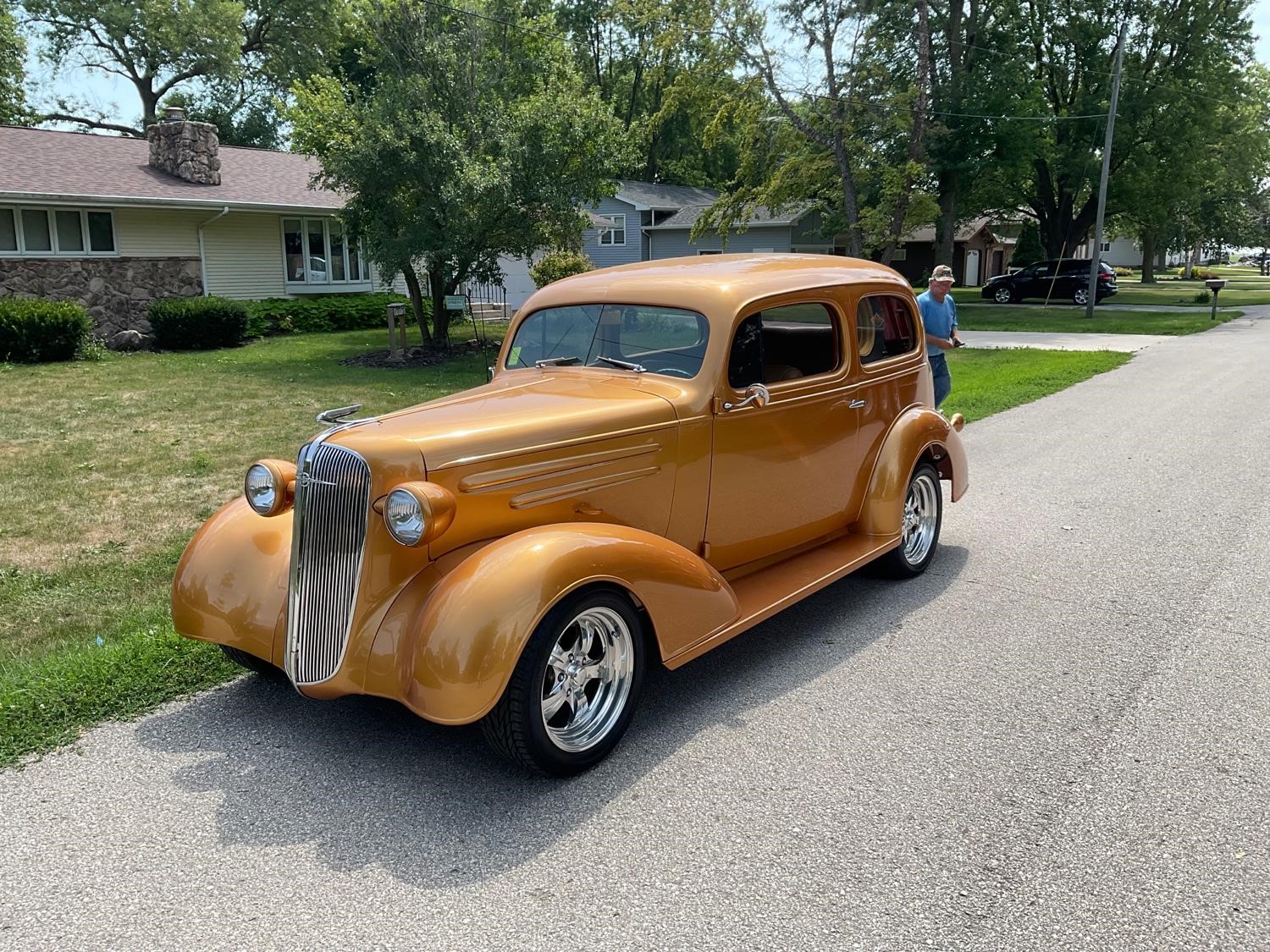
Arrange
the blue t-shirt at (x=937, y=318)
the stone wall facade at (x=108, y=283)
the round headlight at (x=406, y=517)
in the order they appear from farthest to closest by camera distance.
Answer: the stone wall facade at (x=108, y=283)
the blue t-shirt at (x=937, y=318)
the round headlight at (x=406, y=517)

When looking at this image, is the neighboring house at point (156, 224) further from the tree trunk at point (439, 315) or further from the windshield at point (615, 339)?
the windshield at point (615, 339)

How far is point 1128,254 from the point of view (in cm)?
8094

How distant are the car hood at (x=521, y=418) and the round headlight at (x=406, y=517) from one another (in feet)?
0.58

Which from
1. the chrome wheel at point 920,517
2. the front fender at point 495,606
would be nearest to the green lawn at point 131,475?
the front fender at point 495,606

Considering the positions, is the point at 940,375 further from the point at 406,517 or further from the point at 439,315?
the point at 439,315

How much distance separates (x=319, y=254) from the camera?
25.0 meters

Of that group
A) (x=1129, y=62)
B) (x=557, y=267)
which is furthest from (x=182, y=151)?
(x=1129, y=62)

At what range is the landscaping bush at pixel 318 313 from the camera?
851 inches

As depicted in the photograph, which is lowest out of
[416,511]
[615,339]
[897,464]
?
[897,464]

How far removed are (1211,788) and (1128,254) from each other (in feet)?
295

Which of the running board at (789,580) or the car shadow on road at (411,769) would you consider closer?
the car shadow on road at (411,769)

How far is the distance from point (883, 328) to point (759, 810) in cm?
328

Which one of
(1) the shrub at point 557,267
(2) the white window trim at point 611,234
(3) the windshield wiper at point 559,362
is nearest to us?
(3) the windshield wiper at point 559,362

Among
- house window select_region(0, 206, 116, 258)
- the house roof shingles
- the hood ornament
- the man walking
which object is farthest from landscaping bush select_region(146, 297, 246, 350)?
the hood ornament
